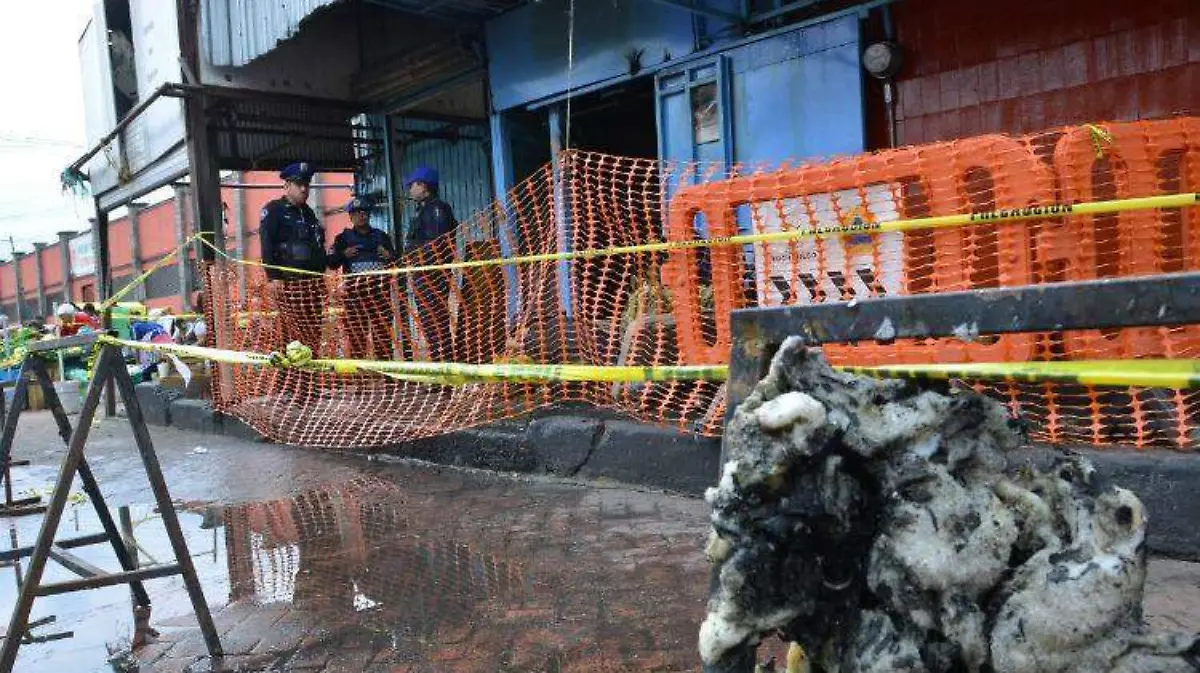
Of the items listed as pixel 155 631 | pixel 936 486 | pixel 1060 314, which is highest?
pixel 1060 314

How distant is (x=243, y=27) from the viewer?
9.01 m

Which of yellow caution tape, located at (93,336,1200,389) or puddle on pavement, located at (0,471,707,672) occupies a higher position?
yellow caution tape, located at (93,336,1200,389)

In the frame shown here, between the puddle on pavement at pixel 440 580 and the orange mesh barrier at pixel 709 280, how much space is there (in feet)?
3.05

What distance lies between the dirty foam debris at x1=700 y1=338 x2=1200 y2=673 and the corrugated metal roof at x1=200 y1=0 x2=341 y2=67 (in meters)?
8.28

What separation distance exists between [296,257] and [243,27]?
2.64 m

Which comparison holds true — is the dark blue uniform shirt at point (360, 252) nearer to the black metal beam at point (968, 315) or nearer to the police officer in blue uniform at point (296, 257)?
the police officer in blue uniform at point (296, 257)

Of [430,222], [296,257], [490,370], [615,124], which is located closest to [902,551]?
[490,370]

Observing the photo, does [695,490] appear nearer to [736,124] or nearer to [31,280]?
[736,124]

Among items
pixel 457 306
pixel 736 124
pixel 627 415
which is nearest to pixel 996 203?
pixel 627 415

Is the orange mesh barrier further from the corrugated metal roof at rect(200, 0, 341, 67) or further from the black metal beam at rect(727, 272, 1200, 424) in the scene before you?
the corrugated metal roof at rect(200, 0, 341, 67)

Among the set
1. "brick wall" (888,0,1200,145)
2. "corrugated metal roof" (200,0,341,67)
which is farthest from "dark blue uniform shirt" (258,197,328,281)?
"brick wall" (888,0,1200,145)

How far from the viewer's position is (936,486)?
4.91 ft

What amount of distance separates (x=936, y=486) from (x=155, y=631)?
3351 mm

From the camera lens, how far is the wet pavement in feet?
10.2
